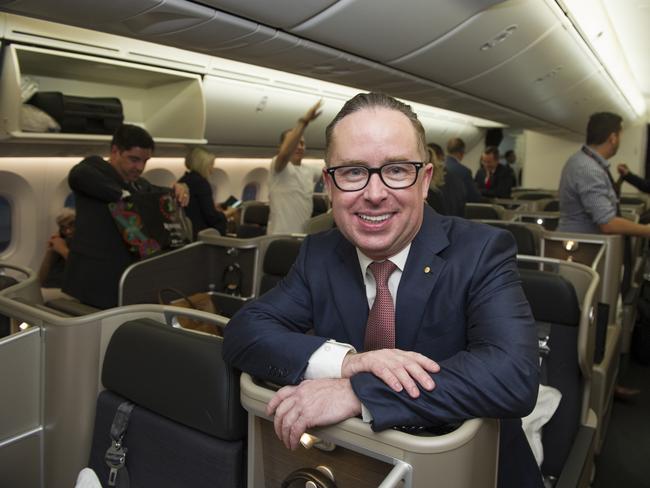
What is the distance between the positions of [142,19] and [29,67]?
2.93 meters

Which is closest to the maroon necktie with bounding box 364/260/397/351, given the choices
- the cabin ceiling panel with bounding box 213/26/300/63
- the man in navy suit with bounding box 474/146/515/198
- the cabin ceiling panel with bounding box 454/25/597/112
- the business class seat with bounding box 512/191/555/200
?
the cabin ceiling panel with bounding box 213/26/300/63

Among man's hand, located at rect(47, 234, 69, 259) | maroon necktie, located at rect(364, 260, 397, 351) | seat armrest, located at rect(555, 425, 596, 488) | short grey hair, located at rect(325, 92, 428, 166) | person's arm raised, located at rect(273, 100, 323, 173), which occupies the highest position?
person's arm raised, located at rect(273, 100, 323, 173)

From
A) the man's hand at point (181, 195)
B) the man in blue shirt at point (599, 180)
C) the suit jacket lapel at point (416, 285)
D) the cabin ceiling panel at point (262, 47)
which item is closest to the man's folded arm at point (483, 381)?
the suit jacket lapel at point (416, 285)

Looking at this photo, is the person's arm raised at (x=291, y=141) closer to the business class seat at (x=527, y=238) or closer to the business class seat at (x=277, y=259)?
the business class seat at (x=277, y=259)

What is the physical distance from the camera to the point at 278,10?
96.5 inches

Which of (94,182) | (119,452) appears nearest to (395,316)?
(119,452)

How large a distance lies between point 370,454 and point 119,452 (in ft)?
2.72

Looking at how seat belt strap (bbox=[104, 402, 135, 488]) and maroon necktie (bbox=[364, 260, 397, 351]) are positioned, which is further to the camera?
seat belt strap (bbox=[104, 402, 135, 488])

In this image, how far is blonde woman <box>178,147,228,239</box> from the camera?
4.59m

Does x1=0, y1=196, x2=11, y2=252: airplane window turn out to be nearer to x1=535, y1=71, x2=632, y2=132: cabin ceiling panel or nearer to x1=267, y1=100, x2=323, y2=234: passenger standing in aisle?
x1=267, y1=100, x2=323, y2=234: passenger standing in aisle

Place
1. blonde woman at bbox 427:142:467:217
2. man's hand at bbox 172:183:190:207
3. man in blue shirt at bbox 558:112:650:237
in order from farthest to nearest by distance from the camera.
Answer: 1. blonde woman at bbox 427:142:467:217
2. man's hand at bbox 172:183:190:207
3. man in blue shirt at bbox 558:112:650:237

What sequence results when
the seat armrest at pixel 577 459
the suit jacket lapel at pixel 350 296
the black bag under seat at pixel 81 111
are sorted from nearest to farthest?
the suit jacket lapel at pixel 350 296, the seat armrest at pixel 577 459, the black bag under seat at pixel 81 111

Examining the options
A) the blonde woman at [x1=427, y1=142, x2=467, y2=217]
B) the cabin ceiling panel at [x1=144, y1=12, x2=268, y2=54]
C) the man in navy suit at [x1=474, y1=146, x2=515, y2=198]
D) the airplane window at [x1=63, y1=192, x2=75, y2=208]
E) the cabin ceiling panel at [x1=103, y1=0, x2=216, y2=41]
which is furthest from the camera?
the man in navy suit at [x1=474, y1=146, x2=515, y2=198]

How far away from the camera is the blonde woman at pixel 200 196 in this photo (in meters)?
4.59
